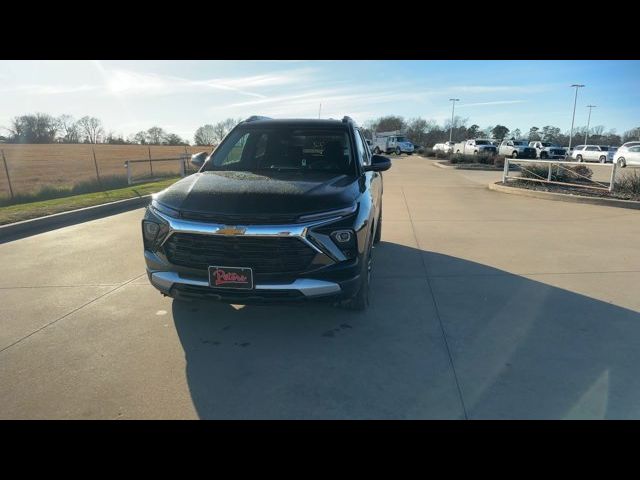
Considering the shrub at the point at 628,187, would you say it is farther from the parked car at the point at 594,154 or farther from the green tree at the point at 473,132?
the green tree at the point at 473,132

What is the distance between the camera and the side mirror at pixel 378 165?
4750mm

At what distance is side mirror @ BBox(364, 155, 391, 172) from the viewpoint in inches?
187

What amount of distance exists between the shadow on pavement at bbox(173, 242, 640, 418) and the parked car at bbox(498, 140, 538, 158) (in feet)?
116

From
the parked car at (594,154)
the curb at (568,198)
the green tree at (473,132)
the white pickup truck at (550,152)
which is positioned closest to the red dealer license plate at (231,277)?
the curb at (568,198)

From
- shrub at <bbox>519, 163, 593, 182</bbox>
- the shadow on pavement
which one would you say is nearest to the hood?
the shadow on pavement

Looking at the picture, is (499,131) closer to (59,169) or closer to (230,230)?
(59,169)

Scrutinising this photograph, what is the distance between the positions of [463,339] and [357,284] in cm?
105

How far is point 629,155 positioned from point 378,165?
29.1 metres

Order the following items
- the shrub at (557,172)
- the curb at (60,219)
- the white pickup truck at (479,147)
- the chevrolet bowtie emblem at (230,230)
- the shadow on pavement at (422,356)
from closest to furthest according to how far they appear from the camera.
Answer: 1. the shadow on pavement at (422,356)
2. the chevrolet bowtie emblem at (230,230)
3. the curb at (60,219)
4. the shrub at (557,172)
5. the white pickup truck at (479,147)

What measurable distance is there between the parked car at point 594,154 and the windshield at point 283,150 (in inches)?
1554

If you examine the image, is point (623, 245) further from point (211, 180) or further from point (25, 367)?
point (25, 367)

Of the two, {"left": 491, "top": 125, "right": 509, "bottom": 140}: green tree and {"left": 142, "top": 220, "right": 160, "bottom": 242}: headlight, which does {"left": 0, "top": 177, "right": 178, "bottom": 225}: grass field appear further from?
{"left": 491, "top": 125, "right": 509, "bottom": 140}: green tree

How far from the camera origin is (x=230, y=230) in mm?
3264
